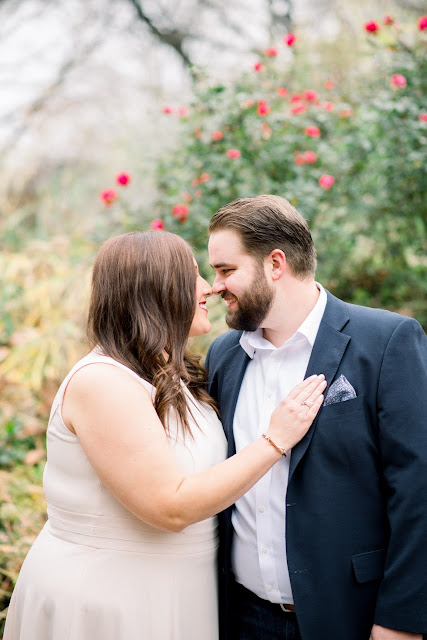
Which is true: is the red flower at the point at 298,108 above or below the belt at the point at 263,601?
above

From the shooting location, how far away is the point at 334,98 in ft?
18.5

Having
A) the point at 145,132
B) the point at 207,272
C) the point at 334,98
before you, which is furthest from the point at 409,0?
the point at 207,272

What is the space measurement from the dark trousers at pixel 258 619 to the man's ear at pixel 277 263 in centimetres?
122

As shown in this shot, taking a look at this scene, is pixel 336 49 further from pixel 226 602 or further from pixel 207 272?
pixel 226 602

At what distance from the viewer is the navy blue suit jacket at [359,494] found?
199 cm

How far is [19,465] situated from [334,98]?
433cm

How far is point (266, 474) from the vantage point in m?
2.20

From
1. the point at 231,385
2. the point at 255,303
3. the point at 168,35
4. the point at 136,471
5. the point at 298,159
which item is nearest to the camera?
the point at 136,471

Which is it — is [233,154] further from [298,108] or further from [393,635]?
[393,635]


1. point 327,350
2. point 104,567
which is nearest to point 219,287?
point 327,350

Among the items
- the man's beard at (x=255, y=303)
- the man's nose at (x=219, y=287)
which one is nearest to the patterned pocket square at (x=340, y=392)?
the man's beard at (x=255, y=303)

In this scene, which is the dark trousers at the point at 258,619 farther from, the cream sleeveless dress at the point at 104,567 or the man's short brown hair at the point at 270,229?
the man's short brown hair at the point at 270,229

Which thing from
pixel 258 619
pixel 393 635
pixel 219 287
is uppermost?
pixel 219 287

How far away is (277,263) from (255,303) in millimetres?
188
